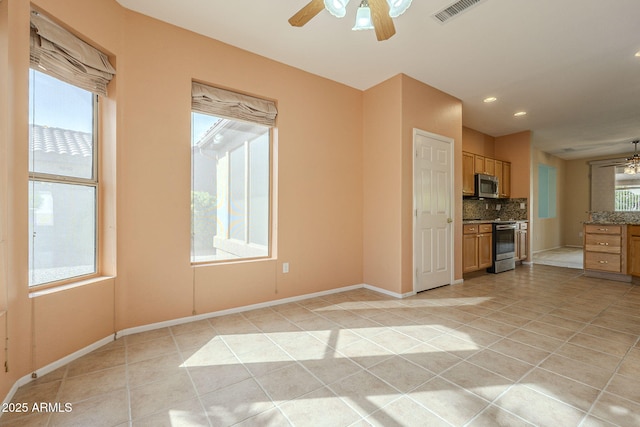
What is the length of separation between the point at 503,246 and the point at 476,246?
2.82 feet

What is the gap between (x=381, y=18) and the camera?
2068mm

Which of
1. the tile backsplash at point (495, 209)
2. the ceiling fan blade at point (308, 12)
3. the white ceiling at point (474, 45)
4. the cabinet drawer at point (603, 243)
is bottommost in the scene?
the cabinet drawer at point (603, 243)

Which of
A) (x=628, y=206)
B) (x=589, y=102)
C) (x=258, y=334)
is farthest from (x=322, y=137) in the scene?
(x=628, y=206)

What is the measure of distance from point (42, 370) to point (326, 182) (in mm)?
3140

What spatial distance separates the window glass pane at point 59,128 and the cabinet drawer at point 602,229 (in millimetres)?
7132

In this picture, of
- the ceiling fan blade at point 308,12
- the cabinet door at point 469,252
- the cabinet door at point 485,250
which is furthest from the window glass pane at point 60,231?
the cabinet door at point 485,250

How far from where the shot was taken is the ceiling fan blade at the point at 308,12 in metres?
2.01

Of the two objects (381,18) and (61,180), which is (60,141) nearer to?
(61,180)

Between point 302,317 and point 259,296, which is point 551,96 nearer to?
point 302,317

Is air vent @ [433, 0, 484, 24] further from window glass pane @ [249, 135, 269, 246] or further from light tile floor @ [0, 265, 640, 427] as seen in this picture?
light tile floor @ [0, 265, 640, 427]

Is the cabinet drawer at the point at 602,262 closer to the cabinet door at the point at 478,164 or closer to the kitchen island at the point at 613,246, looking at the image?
the kitchen island at the point at 613,246

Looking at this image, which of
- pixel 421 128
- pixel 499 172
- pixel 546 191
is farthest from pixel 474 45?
pixel 546 191

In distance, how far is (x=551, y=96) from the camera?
171 inches

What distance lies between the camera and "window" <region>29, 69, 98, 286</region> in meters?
2.03
